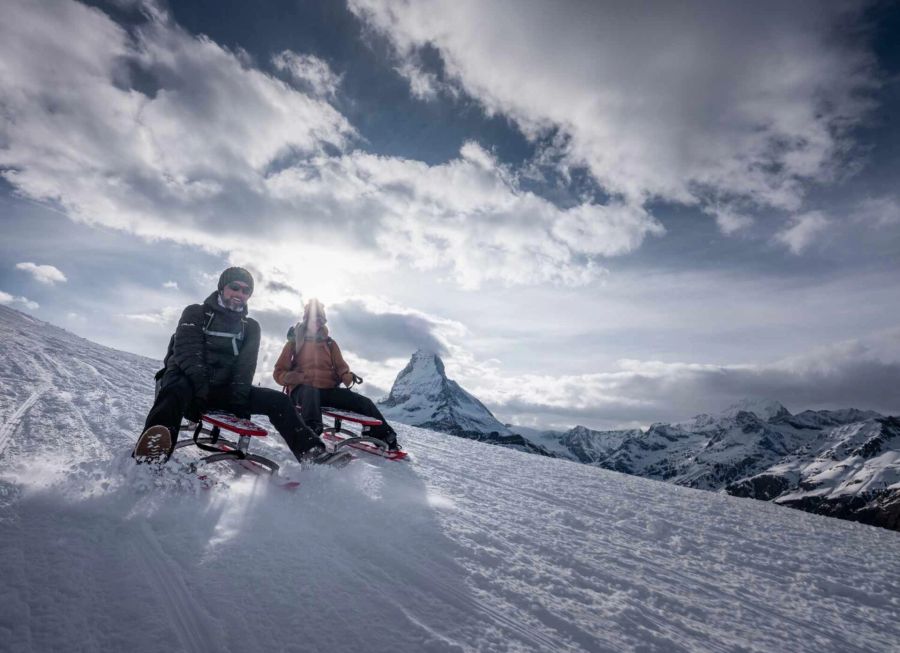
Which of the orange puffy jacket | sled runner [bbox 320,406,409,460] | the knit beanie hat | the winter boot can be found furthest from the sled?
the orange puffy jacket

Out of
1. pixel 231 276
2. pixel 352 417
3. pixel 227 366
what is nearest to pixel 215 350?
pixel 227 366

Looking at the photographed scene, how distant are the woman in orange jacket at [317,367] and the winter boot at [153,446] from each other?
3.69m

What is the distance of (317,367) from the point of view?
330 inches

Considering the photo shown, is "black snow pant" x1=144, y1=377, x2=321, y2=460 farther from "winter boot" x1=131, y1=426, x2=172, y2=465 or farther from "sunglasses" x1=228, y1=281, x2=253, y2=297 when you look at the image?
"sunglasses" x1=228, y1=281, x2=253, y2=297

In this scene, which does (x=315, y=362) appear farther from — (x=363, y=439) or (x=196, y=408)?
(x=196, y=408)

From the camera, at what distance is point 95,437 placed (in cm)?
519

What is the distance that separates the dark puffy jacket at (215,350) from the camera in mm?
5066

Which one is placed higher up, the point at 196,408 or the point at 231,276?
the point at 231,276

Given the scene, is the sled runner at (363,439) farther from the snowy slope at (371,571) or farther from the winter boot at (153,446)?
the winter boot at (153,446)

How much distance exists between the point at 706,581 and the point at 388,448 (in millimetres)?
5076

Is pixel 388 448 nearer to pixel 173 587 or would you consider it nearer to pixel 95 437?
pixel 95 437

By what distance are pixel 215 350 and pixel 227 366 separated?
9.8 inches

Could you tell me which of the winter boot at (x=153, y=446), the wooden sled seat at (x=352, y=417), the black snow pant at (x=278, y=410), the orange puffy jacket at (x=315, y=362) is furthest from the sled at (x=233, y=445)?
the orange puffy jacket at (x=315, y=362)

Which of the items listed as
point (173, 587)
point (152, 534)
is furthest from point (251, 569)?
point (152, 534)
